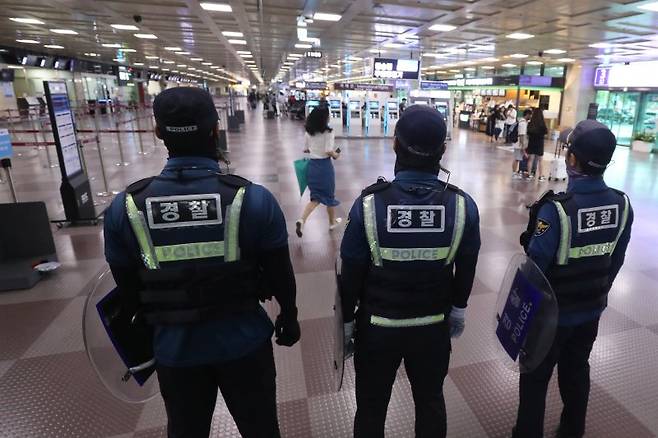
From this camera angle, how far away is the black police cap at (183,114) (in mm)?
1292

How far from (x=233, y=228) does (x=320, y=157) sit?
359 centimetres

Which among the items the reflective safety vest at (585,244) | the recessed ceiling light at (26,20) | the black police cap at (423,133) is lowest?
the reflective safety vest at (585,244)

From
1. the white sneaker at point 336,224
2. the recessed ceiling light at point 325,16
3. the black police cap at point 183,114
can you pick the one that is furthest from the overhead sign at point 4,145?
the recessed ceiling light at point 325,16

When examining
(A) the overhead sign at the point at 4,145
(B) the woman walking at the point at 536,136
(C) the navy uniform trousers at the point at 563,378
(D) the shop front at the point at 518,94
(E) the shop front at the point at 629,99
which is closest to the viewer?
(C) the navy uniform trousers at the point at 563,378

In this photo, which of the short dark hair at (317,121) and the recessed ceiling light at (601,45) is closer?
the short dark hair at (317,121)

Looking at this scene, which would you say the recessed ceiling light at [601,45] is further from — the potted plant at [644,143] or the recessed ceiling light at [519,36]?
the potted plant at [644,143]

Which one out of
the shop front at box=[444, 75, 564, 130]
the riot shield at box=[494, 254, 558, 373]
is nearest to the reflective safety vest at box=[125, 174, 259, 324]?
the riot shield at box=[494, 254, 558, 373]

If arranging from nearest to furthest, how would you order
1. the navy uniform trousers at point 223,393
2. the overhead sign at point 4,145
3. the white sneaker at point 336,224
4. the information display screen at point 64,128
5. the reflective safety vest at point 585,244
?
1. the navy uniform trousers at point 223,393
2. the reflective safety vest at point 585,244
3. the overhead sign at point 4,145
4. the information display screen at point 64,128
5. the white sneaker at point 336,224

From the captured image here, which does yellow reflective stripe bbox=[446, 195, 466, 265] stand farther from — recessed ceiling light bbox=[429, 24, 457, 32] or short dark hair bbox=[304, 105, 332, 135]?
recessed ceiling light bbox=[429, 24, 457, 32]

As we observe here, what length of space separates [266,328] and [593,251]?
4.95 ft

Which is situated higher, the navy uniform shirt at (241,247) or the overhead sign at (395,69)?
the overhead sign at (395,69)

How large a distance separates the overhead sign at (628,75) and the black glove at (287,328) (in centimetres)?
1824

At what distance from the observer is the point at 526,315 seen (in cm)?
172

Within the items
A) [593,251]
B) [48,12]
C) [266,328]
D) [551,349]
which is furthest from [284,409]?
[48,12]
